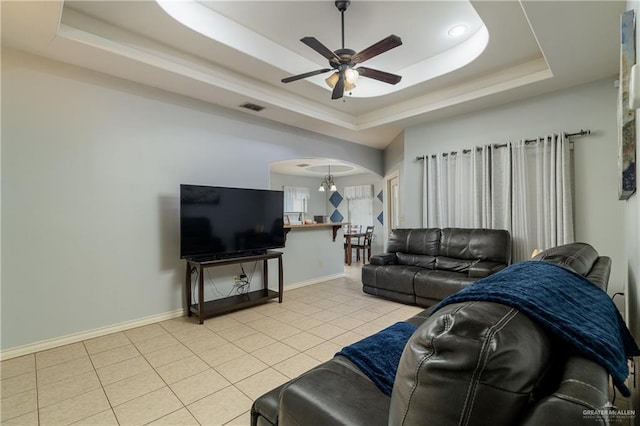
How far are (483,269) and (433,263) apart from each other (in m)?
0.80

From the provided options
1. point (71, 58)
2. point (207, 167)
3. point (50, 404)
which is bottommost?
point (50, 404)

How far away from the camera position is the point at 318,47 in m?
2.46

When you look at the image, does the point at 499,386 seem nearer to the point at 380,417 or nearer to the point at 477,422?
the point at 477,422

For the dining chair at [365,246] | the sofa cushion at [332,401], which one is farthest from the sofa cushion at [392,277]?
the dining chair at [365,246]

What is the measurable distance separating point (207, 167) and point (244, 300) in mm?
1808

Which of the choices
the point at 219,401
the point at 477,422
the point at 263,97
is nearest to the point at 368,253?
the point at 263,97

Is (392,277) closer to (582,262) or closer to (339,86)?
(339,86)

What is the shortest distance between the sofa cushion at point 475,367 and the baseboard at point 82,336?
3501 millimetres

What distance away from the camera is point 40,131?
278 cm

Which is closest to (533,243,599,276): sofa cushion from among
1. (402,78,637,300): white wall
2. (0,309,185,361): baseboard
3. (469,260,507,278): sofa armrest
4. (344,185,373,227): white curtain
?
(469,260,507,278): sofa armrest

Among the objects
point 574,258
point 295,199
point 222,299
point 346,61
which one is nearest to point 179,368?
point 222,299

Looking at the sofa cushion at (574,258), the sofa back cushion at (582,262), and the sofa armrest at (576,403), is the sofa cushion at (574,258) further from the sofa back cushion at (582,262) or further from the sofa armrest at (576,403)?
the sofa armrest at (576,403)

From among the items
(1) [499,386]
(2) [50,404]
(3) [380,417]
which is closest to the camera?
(1) [499,386]

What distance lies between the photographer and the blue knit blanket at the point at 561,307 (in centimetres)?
70
